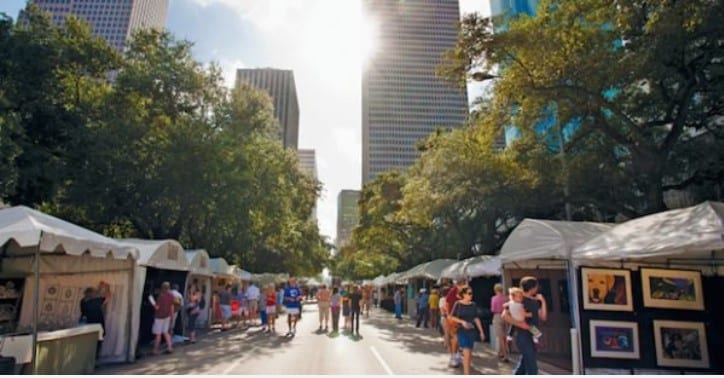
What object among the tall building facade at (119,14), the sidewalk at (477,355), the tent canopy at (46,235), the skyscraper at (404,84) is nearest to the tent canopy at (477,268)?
the sidewalk at (477,355)

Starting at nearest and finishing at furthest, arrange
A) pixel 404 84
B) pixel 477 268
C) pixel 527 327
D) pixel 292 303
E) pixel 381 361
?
1. pixel 527 327
2. pixel 381 361
3. pixel 477 268
4. pixel 292 303
5. pixel 404 84

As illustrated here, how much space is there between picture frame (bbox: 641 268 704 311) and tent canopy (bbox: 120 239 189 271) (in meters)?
11.0

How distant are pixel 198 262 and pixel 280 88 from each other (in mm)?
72276

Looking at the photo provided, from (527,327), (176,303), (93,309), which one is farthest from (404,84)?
(527,327)

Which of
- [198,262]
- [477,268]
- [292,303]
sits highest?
[198,262]

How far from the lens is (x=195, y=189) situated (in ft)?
54.6

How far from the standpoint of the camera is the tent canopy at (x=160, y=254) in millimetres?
10445

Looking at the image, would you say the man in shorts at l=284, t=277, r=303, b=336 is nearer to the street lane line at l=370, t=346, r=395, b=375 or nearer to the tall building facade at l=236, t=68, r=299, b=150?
the street lane line at l=370, t=346, r=395, b=375

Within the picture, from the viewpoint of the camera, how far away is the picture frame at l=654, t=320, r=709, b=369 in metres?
7.49

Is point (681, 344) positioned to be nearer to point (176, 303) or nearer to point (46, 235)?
point (46, 235)

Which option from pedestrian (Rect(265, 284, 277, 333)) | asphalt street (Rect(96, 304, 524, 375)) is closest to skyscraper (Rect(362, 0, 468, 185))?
pedestrian (Rect(265, 284, 277, 333))

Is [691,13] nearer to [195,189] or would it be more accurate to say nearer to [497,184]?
[497,184]

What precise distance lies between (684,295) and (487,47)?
6941 millimetres

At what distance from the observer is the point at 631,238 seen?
23.9 ft
